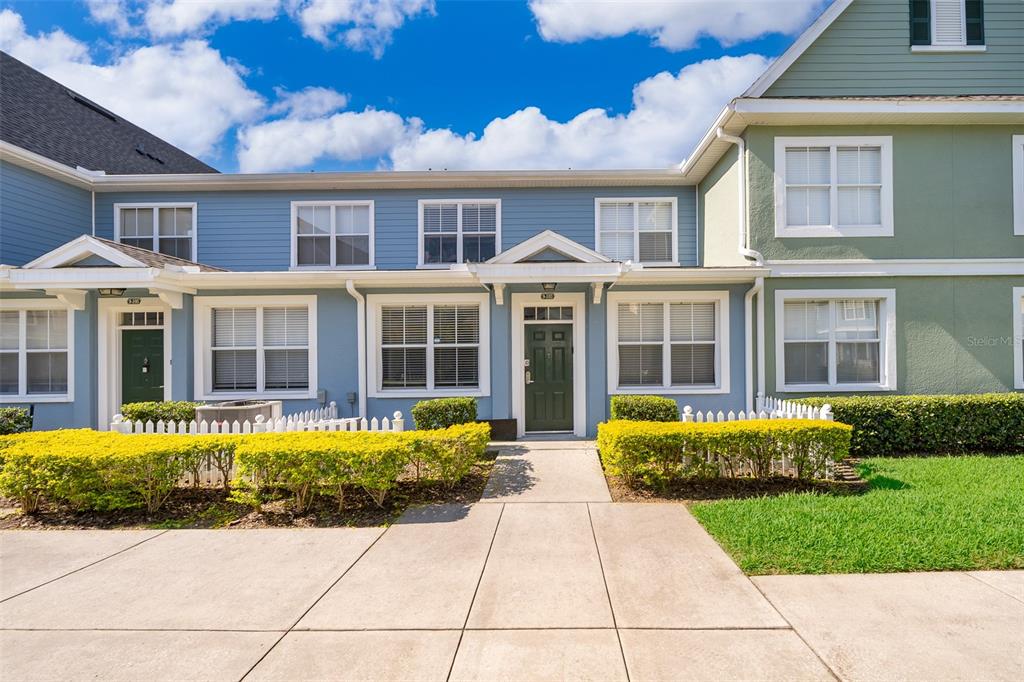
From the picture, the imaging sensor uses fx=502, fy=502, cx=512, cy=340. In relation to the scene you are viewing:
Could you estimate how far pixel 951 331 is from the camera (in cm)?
948

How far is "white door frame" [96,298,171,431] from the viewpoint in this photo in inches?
392

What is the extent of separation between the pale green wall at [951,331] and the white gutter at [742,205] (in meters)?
1.32

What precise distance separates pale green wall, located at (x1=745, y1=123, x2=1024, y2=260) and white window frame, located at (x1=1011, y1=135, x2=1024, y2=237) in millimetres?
95

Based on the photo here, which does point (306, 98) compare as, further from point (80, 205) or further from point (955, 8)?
point (955, 8)

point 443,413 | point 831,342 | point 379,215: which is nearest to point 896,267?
point 831,342

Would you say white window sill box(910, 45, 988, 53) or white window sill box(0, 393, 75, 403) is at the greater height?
white window sill box(910, 45, 988, 53)

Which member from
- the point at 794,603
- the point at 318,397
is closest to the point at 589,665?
the point at 794,603

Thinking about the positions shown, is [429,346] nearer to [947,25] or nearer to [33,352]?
[33,352]

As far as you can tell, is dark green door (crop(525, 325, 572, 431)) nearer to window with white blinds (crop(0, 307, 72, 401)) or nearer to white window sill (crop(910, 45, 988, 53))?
white window sill (crop(910, 45, 988, 53))

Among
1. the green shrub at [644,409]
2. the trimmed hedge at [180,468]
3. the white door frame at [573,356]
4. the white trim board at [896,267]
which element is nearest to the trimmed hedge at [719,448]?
the green shrub at [644,409]

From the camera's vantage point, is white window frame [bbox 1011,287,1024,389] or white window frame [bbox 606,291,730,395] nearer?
white window frame [bbox 1011,287,1024,389]

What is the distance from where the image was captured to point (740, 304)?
978 cm

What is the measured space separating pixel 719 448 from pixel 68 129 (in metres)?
16.6

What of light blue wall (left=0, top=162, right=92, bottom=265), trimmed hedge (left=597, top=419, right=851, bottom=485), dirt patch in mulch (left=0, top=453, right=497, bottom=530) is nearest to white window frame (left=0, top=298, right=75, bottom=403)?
light blue wall (left=0, top=162, right=92, bottom=265)
